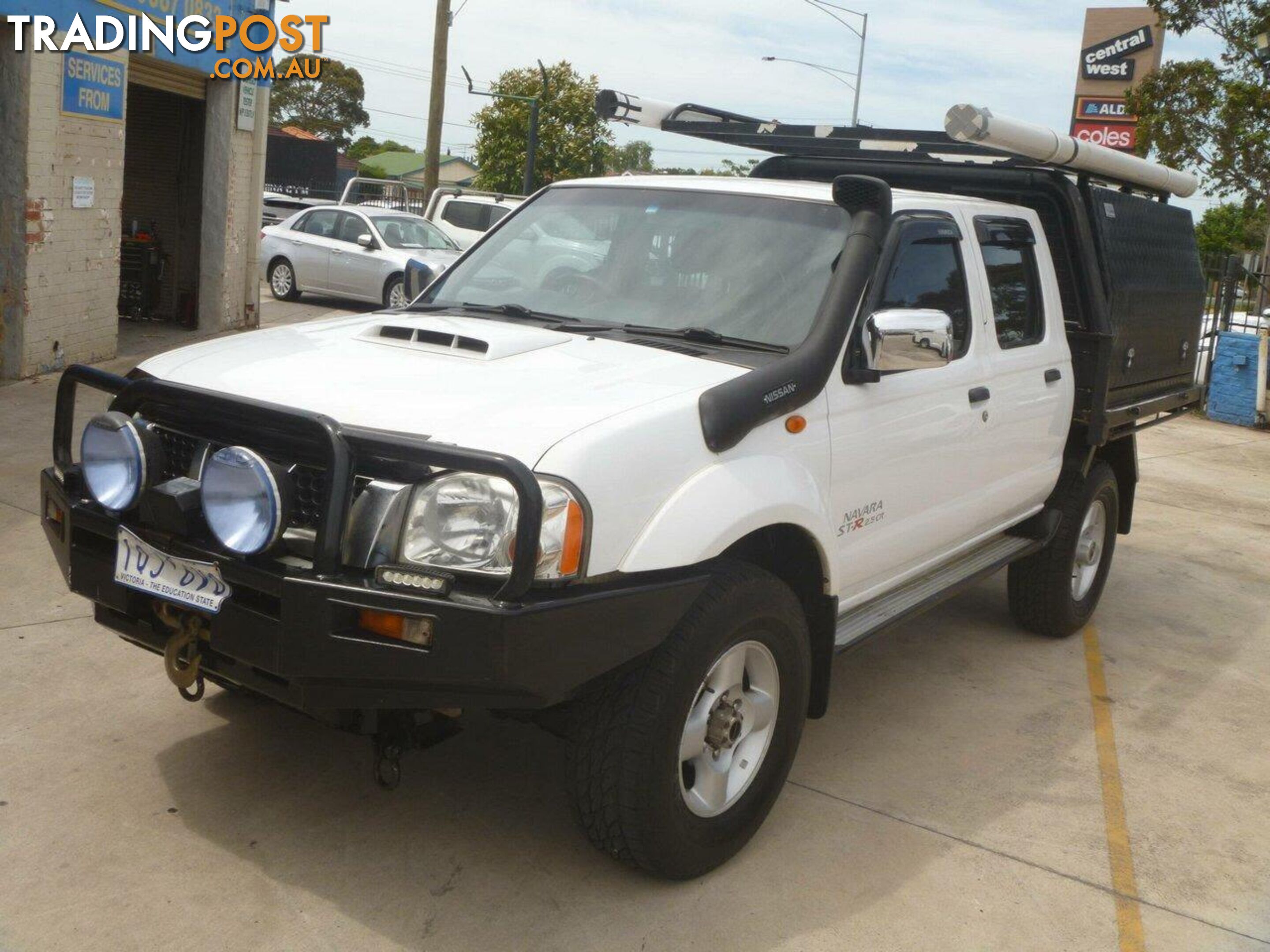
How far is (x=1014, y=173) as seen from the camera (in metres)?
5.73

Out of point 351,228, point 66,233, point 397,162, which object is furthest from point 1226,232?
point 397,162

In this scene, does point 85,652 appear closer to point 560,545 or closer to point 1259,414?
point 560,545

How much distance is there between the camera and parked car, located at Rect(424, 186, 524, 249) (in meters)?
22.3

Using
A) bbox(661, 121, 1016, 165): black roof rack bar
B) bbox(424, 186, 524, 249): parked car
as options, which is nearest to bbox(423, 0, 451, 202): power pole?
bbox(424, 186, 524, 249): parked car

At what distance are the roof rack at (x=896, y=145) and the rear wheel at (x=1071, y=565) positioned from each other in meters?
1.43

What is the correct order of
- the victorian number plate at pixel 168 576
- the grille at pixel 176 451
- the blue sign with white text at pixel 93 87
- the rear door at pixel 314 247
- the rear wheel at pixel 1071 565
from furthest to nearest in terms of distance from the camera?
1. the rear door at pixel 314 247
2. the blue sign with white text at pixel 93 87
3. the rear wheel at pixel 1071 565
4. the grille at pixel 176 451
5. the victorian number plate at pixel 168 576

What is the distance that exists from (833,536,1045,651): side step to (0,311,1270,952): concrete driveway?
21.3 inches

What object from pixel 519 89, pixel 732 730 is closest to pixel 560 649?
pixel 732 730

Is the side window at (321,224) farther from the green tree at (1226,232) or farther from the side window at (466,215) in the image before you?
the green tree at (1226,232)

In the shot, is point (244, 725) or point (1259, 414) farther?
point (1259, 414)

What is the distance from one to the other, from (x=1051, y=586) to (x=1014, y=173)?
1.90m

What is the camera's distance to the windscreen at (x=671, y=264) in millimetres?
4207

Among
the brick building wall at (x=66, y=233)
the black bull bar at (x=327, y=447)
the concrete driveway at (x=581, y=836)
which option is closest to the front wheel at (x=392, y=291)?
the brick building wall at (x=66, y=233)

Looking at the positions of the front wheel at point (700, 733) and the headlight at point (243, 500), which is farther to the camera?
the front wheel at point (700, 733)
